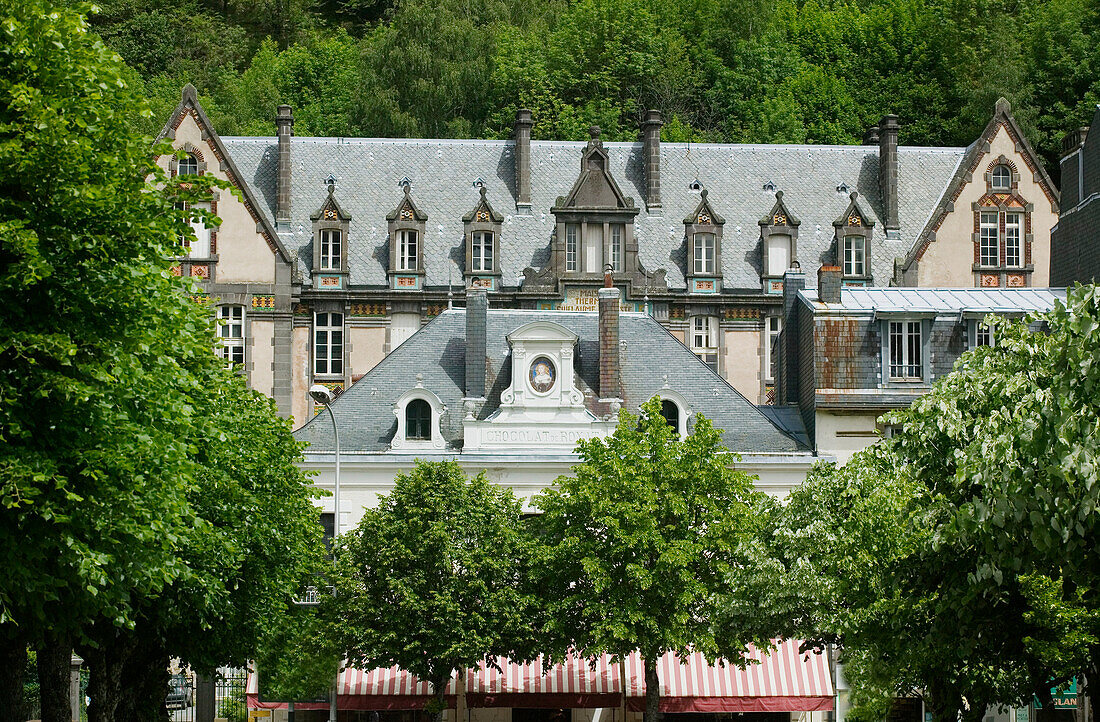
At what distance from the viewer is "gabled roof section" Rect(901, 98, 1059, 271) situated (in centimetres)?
7462

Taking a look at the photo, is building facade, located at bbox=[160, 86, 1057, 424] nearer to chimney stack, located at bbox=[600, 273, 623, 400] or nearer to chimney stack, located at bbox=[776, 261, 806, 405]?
chimney stack, located at bbox=[776, 261, 806, 405]

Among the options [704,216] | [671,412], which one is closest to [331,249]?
[704,216]

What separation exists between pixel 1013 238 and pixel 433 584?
34631 millimetres

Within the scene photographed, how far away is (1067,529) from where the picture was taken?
23.8 metres

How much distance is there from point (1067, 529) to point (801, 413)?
35.0 m

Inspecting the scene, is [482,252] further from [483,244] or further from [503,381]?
[503,381]

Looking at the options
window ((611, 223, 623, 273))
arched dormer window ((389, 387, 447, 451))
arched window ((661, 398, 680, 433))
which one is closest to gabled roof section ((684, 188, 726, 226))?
window ((611, 223, 623, 273))

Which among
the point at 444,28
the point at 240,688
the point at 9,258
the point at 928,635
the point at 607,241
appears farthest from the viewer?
the point at 444,28

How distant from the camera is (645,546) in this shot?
4703 cm

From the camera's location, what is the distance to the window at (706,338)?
242 feet

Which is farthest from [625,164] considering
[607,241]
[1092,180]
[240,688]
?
[240,688]

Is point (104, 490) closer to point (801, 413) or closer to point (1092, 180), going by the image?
point (801, 413)

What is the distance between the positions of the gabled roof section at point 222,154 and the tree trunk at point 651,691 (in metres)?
28.6

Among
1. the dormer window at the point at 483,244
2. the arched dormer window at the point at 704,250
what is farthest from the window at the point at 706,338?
the dormer window at the point at 483,244
